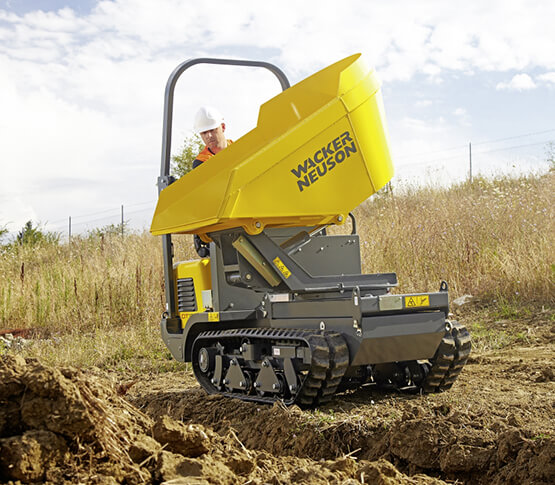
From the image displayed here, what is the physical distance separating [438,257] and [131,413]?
27.0 ft

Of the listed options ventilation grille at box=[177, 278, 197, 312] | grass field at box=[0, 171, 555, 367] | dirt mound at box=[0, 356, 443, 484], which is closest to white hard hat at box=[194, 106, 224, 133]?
ventilation grille at box=[177, 278, 197, 312]

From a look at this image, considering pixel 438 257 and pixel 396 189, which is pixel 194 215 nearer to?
pixel 438 257

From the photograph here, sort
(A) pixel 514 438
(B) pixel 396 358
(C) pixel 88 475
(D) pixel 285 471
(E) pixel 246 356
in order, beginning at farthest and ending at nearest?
(E) pixel 246 356 → (B) pixel 396 358 → (A) pixel 514 438 → (D) pixel 285 471 → (C) pixel 88 475

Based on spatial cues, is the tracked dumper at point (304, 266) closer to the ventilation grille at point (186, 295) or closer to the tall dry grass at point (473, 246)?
the ventilation grille at point (186, 295)

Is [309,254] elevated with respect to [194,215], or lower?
lower

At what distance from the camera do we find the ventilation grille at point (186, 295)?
6.14m

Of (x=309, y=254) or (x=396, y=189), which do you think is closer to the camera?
(x=309, y=254)

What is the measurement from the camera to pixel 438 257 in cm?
1070

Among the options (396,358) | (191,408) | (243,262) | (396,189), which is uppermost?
(396,189)

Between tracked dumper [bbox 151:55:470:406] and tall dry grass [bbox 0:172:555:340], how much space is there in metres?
4.23

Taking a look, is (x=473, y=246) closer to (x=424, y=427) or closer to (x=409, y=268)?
(x=409, y=268)

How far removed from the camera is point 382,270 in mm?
10789

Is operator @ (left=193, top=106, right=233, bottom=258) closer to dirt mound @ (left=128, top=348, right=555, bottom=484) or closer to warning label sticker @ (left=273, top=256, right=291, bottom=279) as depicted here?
warning label sticker @ (left=273, top=256, right=291, bottom=279)

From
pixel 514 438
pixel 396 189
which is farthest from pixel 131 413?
pixel 396 189
